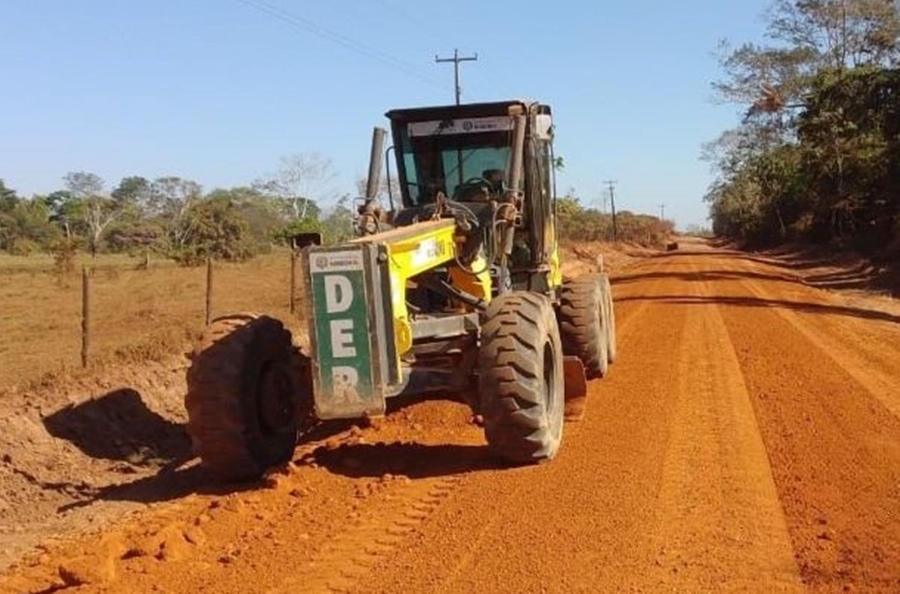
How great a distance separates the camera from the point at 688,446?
26.6ft

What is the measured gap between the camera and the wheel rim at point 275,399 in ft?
25.7

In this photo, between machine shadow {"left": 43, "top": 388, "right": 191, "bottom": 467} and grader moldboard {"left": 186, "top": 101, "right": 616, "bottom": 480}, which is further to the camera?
machine shadow {"left": 43, "top": 388, "right": 191, "bottom": 467}

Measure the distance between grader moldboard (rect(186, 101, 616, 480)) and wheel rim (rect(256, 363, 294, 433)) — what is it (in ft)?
0.05

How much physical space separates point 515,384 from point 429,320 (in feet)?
3.24

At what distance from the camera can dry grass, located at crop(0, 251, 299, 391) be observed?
13.2m

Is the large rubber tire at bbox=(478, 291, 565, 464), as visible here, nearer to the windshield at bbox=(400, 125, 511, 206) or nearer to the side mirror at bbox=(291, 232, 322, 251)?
the side mirror at bbox=(291, 232, 322, 251)

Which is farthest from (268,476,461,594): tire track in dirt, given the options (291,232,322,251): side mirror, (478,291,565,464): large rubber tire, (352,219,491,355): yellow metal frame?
(291,232,322,251): side mirror

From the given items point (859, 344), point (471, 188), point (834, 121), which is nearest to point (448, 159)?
point (471, 188)

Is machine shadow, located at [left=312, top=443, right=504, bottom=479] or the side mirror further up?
the side mirror

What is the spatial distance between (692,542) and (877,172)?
1510 inches

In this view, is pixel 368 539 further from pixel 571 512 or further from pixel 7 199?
pixel 7 199

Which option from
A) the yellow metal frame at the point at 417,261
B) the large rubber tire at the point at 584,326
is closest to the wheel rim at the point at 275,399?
the yellow metal frame at the point at 417,261

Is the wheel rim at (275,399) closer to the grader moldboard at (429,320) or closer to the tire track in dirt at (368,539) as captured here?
the grader moldboard at (429,320)

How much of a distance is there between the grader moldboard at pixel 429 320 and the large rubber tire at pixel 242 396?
1 cm
